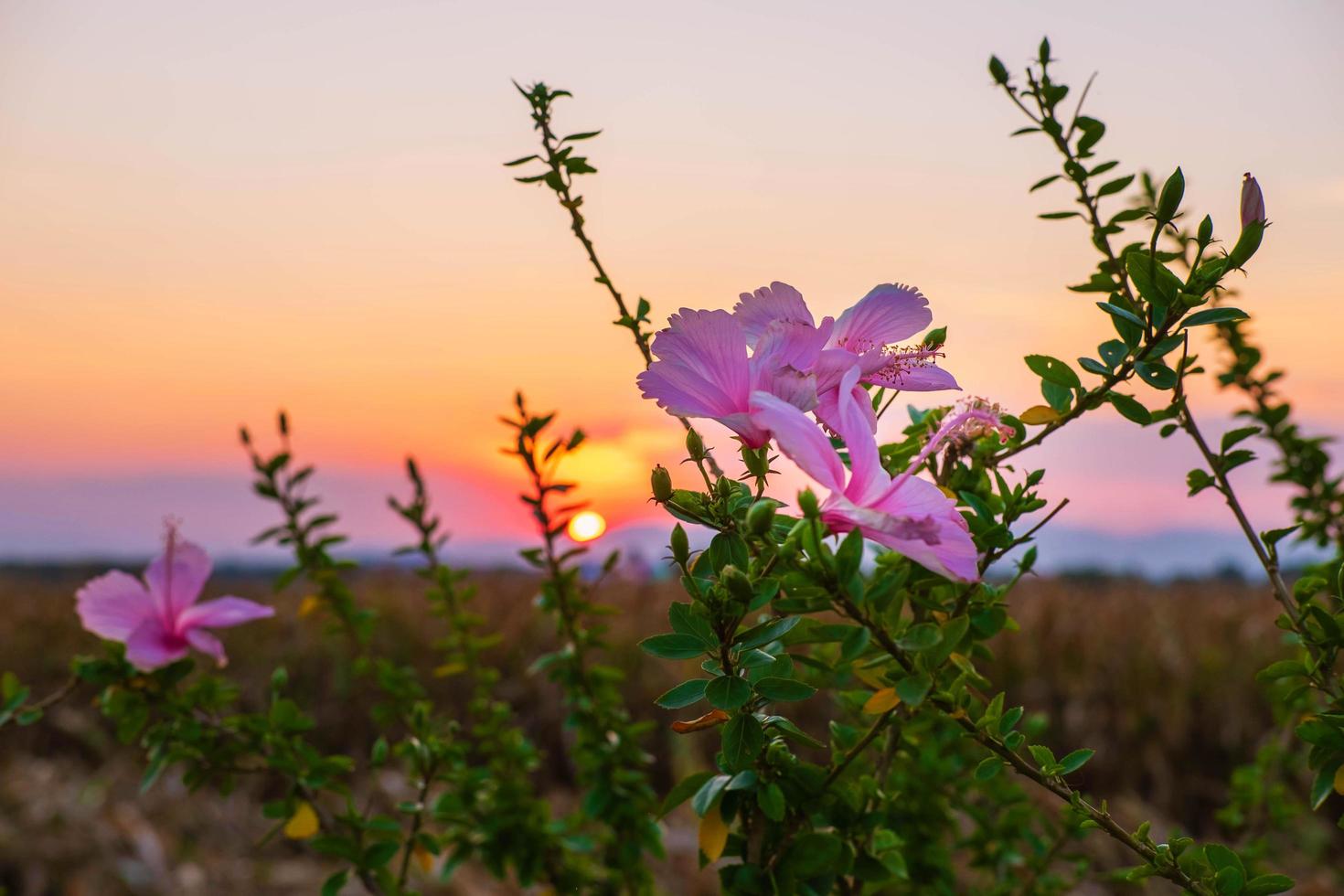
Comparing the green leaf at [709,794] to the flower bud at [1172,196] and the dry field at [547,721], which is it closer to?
the flower bud at [1172,196]

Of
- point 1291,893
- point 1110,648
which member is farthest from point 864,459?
point 1110,648

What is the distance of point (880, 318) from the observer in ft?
2.93

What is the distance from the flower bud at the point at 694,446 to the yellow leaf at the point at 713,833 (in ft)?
1.16

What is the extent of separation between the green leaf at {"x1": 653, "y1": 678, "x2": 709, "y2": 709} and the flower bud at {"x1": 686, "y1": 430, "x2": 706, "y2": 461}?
0.18 m

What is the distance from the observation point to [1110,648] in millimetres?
5309

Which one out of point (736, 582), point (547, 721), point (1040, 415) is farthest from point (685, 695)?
point (547, 721)

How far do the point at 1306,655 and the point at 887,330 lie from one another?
62 centimetres

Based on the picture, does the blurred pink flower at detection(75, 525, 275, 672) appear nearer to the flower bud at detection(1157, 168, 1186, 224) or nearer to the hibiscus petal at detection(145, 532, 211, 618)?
the hibiscus petal at detection(145, 532, 211, 618)

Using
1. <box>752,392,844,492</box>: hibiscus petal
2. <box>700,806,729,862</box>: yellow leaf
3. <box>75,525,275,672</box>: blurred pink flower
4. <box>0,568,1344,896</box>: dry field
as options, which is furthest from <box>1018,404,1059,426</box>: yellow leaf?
<box>0,568,1344,896</box>: dry field

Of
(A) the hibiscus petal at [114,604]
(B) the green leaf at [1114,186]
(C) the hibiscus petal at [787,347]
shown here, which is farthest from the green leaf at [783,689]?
(A) the hibiscus petal at [114,604]

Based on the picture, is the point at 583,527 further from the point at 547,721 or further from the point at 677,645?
the point at 547,721

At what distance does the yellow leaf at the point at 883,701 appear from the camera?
893mm

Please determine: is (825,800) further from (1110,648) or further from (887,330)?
(1110,648)

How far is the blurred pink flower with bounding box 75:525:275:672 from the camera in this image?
133cm
